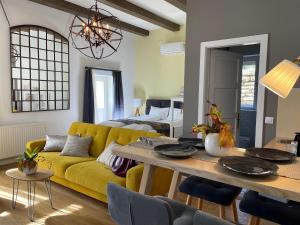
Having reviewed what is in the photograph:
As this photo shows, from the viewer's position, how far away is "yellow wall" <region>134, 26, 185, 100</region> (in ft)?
24.1

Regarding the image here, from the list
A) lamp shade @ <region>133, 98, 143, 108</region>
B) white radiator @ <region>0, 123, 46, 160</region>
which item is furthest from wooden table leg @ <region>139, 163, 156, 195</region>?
Result: lamp shade @ <region>133, 98, 143, 108</region>

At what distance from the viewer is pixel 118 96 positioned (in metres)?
7.56

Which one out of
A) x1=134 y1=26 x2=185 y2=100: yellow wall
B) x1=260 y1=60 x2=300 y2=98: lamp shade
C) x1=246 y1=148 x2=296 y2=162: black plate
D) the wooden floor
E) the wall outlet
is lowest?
the wooden floor

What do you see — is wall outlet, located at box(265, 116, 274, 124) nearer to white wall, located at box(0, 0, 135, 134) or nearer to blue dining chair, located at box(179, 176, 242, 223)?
blue dining chair, located at box(179, 176, 242, 223)

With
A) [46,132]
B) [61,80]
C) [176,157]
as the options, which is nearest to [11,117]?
[46,132]

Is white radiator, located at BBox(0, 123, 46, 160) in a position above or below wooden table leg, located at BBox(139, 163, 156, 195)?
below

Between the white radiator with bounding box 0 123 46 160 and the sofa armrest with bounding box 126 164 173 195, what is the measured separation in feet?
10.1

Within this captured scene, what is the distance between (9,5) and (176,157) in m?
4.73

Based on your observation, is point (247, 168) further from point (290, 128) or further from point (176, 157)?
point (290, 128)

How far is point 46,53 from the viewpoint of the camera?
5477mm

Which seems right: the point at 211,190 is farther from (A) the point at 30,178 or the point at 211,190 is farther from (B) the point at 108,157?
(A) the point at 30,178

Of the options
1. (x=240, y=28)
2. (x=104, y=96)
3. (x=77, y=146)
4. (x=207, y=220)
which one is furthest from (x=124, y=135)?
(x=104, y=96)

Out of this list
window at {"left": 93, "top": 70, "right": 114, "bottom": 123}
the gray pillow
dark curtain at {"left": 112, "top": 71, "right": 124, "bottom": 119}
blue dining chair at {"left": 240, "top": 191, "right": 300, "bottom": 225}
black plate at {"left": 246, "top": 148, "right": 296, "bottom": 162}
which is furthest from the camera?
dark curtain at {"left": 112, "top": 71, "right": 124, "bottom": 119}

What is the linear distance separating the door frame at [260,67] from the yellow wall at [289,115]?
224 mm
